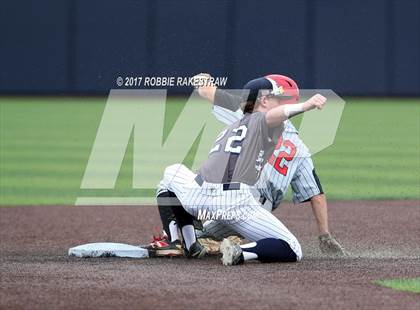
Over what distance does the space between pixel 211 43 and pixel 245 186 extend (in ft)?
13.0

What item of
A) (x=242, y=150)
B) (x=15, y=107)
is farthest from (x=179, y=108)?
(x=242, y=150)

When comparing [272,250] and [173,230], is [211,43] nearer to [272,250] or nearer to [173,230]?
[173,230]

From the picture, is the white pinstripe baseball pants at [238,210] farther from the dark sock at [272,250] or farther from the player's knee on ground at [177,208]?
the player's knee on ground at [177,208]

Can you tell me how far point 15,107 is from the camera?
2266 centimetres

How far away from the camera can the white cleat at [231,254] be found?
6332 mm

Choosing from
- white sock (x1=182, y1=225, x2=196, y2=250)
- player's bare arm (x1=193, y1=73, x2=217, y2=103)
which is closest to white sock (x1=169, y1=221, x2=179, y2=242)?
white sock (x1=182, y1=225, x2=196, y2=250)

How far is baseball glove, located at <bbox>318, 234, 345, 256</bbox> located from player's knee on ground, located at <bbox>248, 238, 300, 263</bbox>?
56 centimetres

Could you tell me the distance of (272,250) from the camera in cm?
643

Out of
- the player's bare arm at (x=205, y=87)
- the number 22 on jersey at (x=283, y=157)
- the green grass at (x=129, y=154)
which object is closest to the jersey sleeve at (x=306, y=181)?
the number 22 on jersey at (x=283, y=157)

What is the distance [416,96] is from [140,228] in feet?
44.0

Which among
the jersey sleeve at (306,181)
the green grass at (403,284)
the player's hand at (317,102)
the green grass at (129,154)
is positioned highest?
the player's hand at (317,102)

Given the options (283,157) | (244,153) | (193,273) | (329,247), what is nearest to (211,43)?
(283,157)

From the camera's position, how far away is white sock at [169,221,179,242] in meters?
6.89

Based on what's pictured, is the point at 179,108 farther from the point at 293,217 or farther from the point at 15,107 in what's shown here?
the point at 293,217
